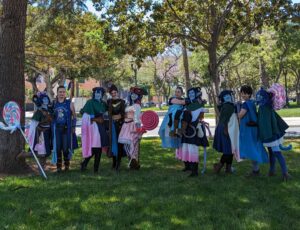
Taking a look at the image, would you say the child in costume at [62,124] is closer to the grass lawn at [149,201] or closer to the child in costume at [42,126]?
the child in costume at [42,126]

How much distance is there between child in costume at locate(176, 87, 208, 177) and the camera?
777 centimetres

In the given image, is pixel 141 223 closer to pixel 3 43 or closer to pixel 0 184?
pixel 0 184

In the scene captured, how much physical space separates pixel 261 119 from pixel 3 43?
5.03 metres

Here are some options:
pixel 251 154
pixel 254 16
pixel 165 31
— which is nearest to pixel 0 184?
pixel 251 154

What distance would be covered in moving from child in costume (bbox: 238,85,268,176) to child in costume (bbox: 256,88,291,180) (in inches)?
5.0

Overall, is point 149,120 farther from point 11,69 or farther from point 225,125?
point 11,69

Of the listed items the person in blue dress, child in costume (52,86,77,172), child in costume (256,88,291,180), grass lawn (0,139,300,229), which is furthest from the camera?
child in costume (52,86,77,172)

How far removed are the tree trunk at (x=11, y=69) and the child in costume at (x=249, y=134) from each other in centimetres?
421

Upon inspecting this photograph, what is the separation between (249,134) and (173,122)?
1.45 meters

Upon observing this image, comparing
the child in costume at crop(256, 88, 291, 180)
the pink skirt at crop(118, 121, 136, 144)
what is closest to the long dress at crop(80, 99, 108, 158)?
the pink skirt at crop(118, 121, 136, 144)

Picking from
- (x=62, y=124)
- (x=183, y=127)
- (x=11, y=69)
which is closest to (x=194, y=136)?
(x=183, y=127)

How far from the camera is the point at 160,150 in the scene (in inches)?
475

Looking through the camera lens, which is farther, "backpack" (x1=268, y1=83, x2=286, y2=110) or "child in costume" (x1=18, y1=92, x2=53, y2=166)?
"child in costume" (x1=18, y1=92, x2=53, y2=166)

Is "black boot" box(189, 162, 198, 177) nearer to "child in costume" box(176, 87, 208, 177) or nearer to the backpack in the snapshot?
"child in costume" box(176, 87, 208, 177)
